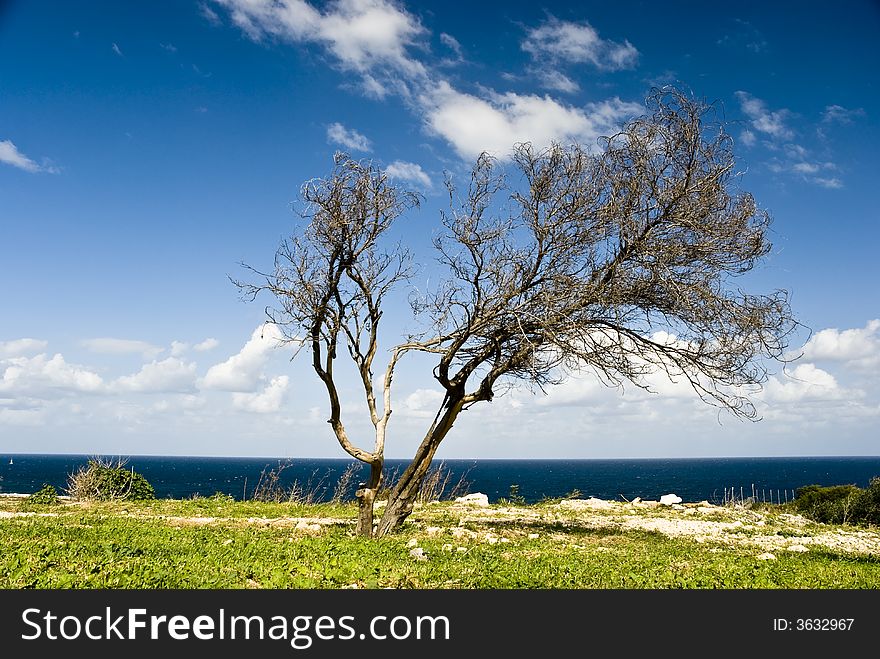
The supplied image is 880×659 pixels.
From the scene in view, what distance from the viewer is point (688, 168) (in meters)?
10.9

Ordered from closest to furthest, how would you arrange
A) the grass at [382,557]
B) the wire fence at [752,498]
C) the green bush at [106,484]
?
the grass at [382,557]
the green bush at [106,484]
the wire fence at [752,498]

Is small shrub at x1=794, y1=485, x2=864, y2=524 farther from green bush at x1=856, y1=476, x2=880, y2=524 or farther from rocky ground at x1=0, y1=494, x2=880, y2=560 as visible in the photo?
rocky ground at x1=0, y1=494, x2=880, y2=560

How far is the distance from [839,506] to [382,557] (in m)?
18.3

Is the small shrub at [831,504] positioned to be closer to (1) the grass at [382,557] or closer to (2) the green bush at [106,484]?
(1) the grass at [382,557]

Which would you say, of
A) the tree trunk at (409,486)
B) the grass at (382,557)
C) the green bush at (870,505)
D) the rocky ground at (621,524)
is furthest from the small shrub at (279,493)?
the green bush at (870,505)

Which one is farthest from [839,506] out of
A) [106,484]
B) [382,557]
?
[106,484]

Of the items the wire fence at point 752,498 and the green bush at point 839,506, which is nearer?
the green bush at point 839,506

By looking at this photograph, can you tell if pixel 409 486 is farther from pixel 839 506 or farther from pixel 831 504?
pixel 831 504

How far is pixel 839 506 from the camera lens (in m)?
20.6

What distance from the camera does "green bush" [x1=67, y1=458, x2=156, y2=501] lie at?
762 inches

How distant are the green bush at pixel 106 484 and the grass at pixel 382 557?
17.4ft

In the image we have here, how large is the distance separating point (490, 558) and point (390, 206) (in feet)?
20.8

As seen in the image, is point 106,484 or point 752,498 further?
point 752,498

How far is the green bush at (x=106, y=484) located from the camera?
19359 millimetres
